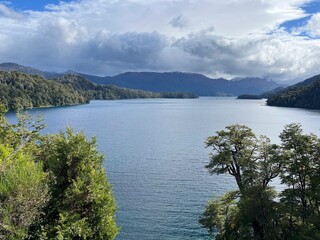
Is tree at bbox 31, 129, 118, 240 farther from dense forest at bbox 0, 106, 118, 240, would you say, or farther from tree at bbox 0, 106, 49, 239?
tree at bbox 0, 106, 49, 239

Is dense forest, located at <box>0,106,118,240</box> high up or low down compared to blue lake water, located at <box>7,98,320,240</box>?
up

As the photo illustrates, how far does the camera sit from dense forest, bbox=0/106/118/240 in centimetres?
2156

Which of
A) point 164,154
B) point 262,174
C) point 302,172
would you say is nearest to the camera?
point 302,172

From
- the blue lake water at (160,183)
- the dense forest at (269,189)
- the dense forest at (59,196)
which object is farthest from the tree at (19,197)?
the dense forest at (269,189)

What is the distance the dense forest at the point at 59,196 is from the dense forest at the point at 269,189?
15.9m

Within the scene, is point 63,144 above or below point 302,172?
above

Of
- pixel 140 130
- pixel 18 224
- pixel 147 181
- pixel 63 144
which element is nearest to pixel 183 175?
pixel 147 181

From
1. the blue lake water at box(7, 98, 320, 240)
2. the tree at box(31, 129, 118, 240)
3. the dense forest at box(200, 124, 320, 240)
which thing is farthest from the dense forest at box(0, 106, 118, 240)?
the blue lake water at box(7, 98, 320, 240)

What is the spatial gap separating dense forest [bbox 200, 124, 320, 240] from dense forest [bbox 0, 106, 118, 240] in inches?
626

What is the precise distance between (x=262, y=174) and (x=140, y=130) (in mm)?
106016

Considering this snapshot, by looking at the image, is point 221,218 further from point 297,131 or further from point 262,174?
point 297,131

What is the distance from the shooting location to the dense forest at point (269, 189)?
3256 centimetres

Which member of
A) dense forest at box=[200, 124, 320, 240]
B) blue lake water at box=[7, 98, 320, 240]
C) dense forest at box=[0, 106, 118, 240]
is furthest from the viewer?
blue lake water at box=[7, 98, 320, 240]

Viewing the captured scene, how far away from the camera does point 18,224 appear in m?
22.2
